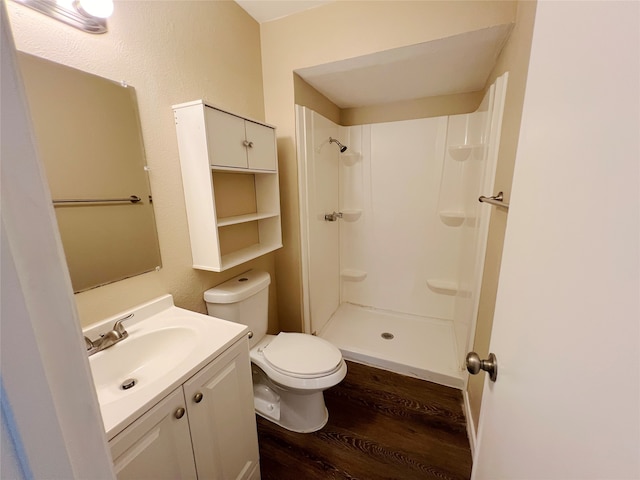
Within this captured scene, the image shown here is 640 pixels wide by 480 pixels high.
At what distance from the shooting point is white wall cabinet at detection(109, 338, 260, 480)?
696mm

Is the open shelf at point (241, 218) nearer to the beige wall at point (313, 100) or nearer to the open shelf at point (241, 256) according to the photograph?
the open shelf at point (241, 256)

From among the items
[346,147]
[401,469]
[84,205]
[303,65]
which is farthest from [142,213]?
[346,147]

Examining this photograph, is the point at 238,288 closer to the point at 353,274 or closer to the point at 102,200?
the point at 102,200

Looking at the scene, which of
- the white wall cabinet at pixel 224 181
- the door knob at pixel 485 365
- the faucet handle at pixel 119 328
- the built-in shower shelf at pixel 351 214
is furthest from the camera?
the built-in shower shelf at pixel 351 214

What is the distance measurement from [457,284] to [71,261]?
253 centimetres

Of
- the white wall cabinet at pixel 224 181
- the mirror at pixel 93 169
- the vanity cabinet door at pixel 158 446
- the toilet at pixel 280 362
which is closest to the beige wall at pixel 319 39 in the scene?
the white wall cabinet at pixel 224 181

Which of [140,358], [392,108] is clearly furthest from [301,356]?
[392,108]

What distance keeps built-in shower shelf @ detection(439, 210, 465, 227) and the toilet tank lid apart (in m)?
1.62

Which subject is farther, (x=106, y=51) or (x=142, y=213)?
(x=142, y=213)

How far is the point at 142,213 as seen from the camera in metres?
1.08

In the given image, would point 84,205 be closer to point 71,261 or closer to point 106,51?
point 71,261

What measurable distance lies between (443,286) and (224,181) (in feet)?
6.69

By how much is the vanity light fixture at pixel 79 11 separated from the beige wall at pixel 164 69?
2 cm

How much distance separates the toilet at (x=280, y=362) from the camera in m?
1.34
